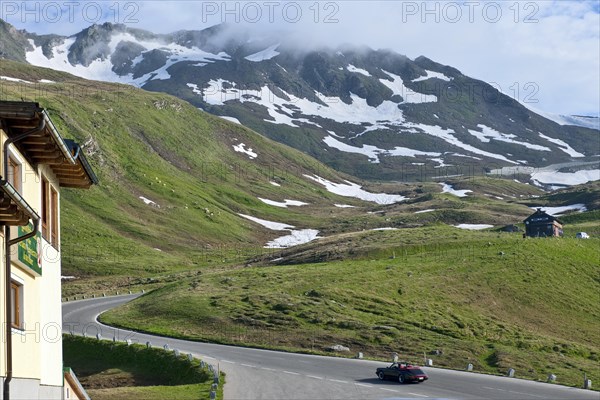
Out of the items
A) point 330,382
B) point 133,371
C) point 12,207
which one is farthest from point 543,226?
point 12,207

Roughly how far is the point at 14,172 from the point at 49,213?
12.7 ft

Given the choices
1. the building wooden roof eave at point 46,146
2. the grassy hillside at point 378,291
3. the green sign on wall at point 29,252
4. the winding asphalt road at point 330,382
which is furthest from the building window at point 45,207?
the grassy hillside at point 378,291

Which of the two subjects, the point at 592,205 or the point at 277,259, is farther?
the point at 592,205

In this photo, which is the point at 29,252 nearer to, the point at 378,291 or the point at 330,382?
the point at 330,382

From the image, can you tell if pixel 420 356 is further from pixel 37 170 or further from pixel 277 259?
pixel 277 259

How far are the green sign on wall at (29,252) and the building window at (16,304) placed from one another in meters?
0.50

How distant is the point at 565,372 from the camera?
55156 millimetres

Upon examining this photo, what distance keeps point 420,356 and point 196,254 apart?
93.0m

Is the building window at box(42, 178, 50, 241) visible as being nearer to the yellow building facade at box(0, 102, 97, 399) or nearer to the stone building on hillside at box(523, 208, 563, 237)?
the yellow building facade at box(0, 102, 97, 399)

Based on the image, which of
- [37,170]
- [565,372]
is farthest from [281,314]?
[37,170]

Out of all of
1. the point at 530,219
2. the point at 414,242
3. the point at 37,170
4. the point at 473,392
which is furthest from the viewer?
the point at 530,219

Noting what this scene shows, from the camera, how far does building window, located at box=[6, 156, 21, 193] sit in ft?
57.9

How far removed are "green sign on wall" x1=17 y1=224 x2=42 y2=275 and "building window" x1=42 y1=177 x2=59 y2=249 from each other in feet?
5.93

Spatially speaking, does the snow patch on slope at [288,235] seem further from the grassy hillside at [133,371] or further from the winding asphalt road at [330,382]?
the winding asphalt road at [330,382]
